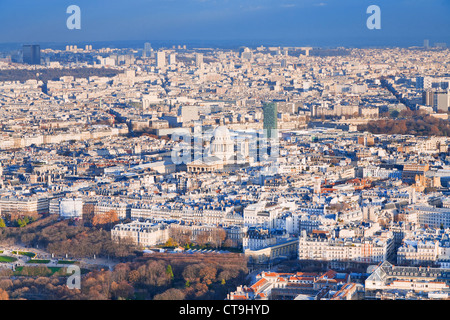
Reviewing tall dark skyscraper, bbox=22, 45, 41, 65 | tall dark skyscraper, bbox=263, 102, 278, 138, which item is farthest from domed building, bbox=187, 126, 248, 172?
tall dark skyscraper, bbox=22, 45, 41, 65

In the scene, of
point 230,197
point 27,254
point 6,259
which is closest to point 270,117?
point 230,197

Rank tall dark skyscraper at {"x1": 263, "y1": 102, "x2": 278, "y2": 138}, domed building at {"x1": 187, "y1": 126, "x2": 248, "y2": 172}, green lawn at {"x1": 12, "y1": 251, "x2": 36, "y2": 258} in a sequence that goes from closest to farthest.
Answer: green lawn at {"x1": 12, "y1": 251, "x2": 36, "y2": 258}
domed building at {"x1": 187, "y1": 126, "x2": 248, "y2": 172}
tall dark skyscraper at {"x1": 263, "y1": 102, "x2": 278, "y2": 138}

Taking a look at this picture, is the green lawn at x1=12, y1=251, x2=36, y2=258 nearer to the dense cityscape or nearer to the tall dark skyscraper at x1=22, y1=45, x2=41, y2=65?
the dense cityscape

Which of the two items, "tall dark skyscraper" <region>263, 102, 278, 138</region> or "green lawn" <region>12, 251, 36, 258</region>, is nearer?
"green lawn" <region>12, 251, 36, 258</region>

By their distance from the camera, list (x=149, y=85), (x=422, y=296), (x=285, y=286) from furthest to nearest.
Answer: (x=149, y=85), (x=285, y=286), (x=422, y=296)

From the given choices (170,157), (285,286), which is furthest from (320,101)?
(285,286)

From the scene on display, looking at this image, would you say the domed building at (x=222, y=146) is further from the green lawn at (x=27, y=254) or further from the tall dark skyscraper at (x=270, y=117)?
the green lawn at (x=27, y=254)
